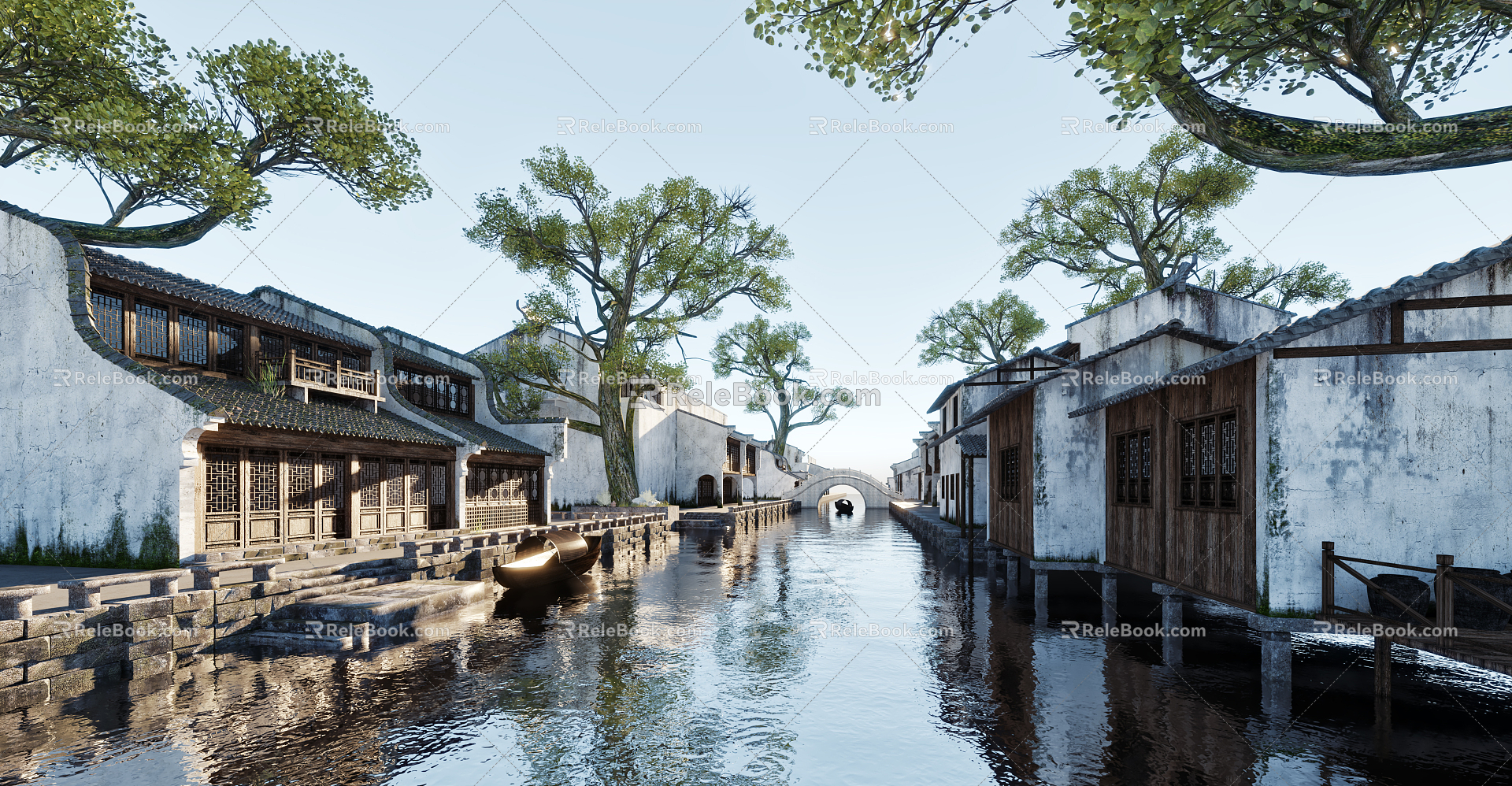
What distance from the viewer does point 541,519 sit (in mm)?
29906

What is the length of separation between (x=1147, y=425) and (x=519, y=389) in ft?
92.6

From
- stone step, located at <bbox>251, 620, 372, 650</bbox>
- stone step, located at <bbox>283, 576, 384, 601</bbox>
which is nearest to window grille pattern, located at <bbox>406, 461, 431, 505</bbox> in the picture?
stone step, located at <bbox>283, 576, 384, 601</bbox>

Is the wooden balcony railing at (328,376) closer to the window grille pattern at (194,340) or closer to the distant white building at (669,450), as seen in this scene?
the window grille pattern at (194,340)

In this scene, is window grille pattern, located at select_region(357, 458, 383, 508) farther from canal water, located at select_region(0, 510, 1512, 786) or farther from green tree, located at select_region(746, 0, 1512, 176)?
green tree, located at select_region(746, 0, 1512, 176)

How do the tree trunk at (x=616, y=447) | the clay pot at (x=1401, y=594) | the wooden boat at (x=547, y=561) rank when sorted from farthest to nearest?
1. the tree trunk at (x=616, y=447)
2. the wooden boat at (x=547, y=561)
3. the clay pot at (x=1401, y=594)

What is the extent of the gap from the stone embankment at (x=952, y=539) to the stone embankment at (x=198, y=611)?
546 inches

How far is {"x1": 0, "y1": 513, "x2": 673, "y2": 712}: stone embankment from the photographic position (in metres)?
8.75

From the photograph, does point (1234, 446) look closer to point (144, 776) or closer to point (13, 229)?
point (144, 776)

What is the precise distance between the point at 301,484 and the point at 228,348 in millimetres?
3996

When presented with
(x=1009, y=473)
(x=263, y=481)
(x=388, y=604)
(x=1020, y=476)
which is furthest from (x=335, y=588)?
(x=1009, y=473)

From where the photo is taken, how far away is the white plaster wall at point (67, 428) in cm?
1446

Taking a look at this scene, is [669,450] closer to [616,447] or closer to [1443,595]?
[616,447]

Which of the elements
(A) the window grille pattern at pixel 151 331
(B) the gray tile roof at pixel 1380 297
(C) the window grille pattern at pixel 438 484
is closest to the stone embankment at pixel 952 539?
(B) the gray tile roof at pixel 1380 297

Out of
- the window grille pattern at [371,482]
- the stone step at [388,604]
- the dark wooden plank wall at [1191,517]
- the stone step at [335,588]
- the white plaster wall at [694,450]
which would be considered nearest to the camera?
the dark wooden plank wall at [1191,517]
